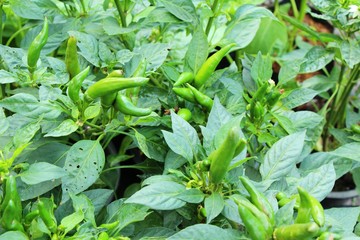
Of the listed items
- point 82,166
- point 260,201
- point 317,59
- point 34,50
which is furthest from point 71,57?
point 317,59

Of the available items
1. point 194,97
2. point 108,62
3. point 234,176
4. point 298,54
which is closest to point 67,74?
point 108,62

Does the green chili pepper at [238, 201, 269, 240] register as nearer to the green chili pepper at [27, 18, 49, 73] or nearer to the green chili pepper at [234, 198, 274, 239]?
the green chili pepper at [234, 198, 274, 239]

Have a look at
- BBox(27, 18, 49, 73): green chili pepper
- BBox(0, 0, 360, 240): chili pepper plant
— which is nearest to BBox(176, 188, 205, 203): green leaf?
BBox(0, 0, 360, 240): chili pepper plant

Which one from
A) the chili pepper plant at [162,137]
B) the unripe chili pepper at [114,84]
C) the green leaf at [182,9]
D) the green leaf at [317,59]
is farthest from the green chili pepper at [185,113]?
the green leaf at [317,59]

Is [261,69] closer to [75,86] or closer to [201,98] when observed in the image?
[201,98]

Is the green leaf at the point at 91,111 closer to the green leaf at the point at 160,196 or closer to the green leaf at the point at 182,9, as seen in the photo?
the green leaf at the point at 160,196
